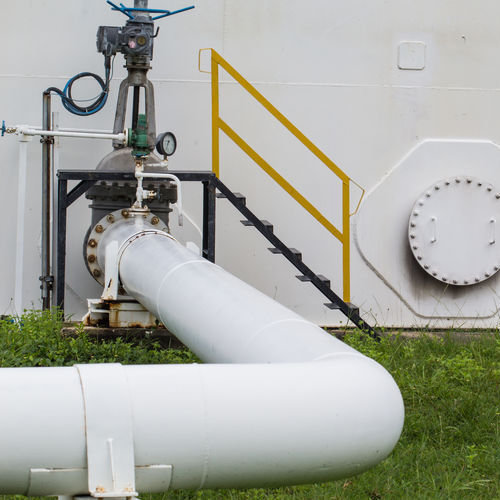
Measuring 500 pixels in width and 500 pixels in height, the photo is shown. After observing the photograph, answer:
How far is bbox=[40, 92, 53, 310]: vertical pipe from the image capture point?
6332 millimetres

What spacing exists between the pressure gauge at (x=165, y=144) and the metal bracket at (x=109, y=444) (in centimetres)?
403

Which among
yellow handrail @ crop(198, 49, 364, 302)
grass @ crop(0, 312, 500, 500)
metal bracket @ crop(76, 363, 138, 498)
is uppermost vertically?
yellow handrail @ crop(198, 49, 364, 302)

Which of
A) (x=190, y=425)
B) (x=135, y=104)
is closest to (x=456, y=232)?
(x=135, y=104)

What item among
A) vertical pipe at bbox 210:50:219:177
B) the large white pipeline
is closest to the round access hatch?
vertical pipe at bbox 210:50:219:177

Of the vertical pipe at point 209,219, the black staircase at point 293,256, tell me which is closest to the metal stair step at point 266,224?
the black staircase at point 293,256

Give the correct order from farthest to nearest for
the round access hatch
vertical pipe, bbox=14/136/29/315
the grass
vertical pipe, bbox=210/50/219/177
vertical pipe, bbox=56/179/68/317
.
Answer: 1. the round access hatch
2. vertical pipe, bbox=210/50/219/177
3. vertical pipe, bbox=14/136/29/315
4. vertical pipe, bbox=56/179/68/317
5. the grass

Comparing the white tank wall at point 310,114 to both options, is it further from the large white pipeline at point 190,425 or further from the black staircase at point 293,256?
the large white pipeline at point 190,425

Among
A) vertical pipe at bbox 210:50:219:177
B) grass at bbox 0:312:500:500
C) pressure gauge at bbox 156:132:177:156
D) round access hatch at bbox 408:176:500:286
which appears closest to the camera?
grass at bbox 0:312:500:500

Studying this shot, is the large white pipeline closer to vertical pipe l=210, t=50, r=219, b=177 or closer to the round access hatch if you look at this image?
vertical pipe l=210, t=50, r=219, b=177

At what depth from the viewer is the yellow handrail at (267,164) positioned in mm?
6504

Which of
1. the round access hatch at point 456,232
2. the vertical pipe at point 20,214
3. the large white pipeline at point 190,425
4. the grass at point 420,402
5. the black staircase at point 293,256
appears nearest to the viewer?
the large white pipeline at point 190,425

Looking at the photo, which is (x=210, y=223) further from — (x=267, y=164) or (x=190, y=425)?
(x=190, y=425)

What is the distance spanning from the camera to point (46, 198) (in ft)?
20.8

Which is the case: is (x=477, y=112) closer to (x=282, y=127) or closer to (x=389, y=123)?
(x=389, y=123)
